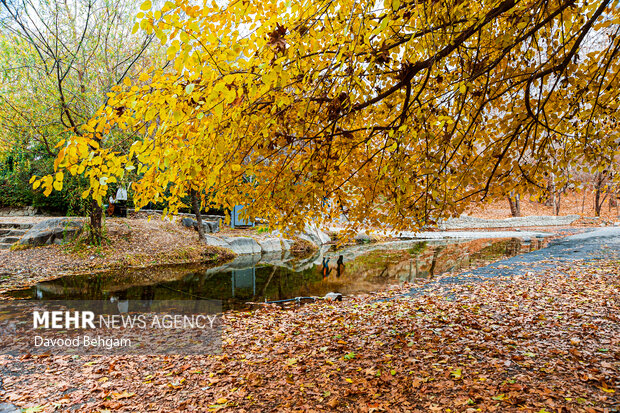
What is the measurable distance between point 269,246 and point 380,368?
12.5 m

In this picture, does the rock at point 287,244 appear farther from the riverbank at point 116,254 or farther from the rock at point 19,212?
the rock at point 19,212

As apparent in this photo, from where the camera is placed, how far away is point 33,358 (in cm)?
438

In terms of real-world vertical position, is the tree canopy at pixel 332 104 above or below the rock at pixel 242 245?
above

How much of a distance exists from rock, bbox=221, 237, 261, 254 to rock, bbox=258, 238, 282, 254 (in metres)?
0.25

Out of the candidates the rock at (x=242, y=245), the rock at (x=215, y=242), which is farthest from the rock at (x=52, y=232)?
the rock at (x=242, y=245)

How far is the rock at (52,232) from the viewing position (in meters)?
11.3

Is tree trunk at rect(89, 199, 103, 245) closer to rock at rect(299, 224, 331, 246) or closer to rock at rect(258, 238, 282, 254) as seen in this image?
rock at rect(258, 238, 282, 254)

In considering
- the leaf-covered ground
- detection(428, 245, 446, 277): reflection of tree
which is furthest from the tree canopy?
detection(428, 245, 446, 277): reflection of tree

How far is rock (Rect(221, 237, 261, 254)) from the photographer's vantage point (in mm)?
14863

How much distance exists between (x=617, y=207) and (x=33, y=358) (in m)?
44.7

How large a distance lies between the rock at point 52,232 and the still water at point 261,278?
2.99 meters

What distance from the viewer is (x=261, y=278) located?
10289 mm

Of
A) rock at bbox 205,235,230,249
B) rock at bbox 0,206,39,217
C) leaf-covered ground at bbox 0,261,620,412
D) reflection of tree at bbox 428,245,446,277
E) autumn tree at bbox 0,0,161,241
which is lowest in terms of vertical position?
reflection of tree at bbox 428,245,446,277

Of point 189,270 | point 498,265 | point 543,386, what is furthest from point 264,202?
point 498,265
